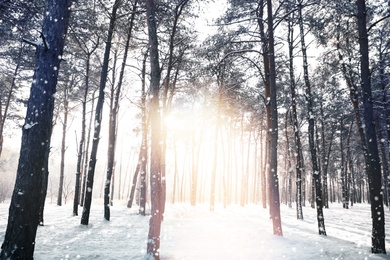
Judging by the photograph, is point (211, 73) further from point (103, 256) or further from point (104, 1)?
point (103, 256)

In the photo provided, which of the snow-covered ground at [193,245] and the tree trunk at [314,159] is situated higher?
the tree trunk at [314,159]

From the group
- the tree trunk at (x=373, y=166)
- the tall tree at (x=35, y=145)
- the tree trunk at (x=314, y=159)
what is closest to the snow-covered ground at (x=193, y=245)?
the tree trunk at (x=373, y=166)

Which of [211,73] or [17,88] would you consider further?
[17,88]

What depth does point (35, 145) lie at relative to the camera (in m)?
4.70

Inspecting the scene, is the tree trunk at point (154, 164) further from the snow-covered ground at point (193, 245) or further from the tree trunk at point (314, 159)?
the tree trunk at point (314, 159)

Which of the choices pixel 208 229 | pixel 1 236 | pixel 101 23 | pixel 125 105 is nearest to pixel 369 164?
pixel 208 229

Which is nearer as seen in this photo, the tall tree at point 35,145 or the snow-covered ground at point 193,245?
the tall tree at point 35,145

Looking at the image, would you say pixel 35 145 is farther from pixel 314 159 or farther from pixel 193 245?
pixel 314 159

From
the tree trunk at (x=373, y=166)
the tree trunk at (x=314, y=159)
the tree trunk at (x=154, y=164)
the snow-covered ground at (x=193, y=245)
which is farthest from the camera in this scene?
the tree trunk at (x=314, y=159)

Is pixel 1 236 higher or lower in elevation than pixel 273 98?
lower

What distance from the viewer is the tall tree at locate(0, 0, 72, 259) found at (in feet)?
14.5

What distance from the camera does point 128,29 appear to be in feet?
38.1

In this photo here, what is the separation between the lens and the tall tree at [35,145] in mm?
4422

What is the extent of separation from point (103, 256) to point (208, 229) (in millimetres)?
5052
